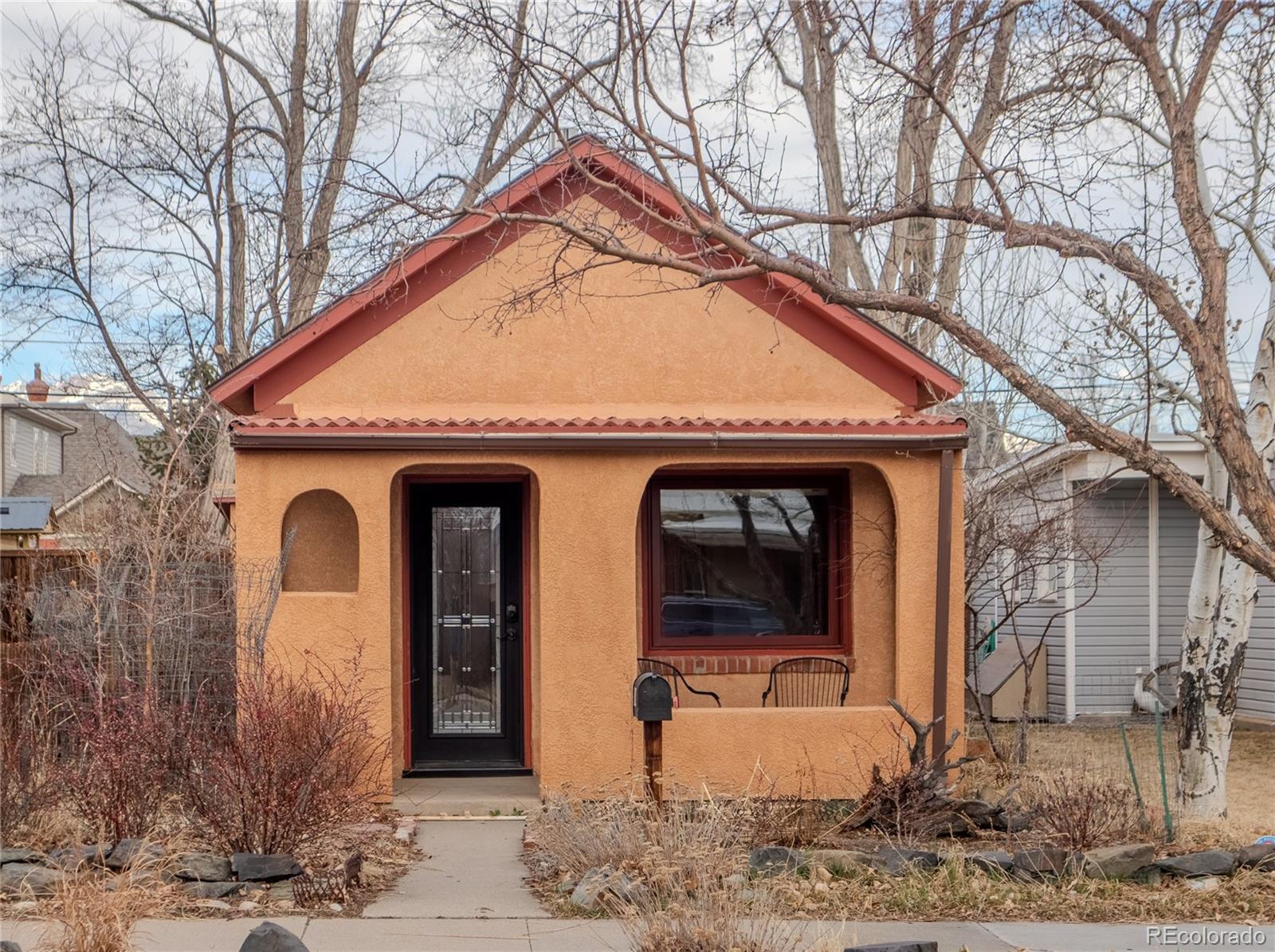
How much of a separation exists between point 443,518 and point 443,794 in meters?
2.40

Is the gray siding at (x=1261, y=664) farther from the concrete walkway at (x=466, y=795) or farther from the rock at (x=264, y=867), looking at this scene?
the rock at (x=264, y=867)

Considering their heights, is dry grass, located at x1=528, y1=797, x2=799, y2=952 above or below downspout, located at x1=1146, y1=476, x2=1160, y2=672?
below

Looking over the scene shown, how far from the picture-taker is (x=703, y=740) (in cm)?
1027

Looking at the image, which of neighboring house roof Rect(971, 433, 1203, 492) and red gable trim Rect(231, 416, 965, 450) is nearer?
red gable trim Rect(231, 416, 965, 450)

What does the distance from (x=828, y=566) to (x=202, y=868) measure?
6.01m

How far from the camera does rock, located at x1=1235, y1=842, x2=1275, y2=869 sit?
812 centimetres

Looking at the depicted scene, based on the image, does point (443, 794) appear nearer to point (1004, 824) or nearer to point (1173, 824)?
point (1004, 824)

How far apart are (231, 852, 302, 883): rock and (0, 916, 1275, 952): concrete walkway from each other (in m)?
0.54

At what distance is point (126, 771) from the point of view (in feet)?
25.7

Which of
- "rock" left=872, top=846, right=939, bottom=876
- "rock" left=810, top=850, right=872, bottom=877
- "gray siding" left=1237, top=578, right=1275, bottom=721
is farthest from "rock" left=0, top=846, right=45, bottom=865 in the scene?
"gray siding" left=1237, top=578, right=1275, bottom=721

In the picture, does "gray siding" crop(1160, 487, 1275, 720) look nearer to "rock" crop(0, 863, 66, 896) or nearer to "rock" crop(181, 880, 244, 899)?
"rock" crop(181, 880, 244, 899)

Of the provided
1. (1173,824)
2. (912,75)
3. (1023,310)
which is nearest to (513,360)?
(912,75)

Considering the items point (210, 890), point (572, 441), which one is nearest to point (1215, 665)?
point (572, 441)

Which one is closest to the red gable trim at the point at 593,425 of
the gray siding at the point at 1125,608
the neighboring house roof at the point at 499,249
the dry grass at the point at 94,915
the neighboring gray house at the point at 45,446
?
the neighboring house roof at the point at 499,249
